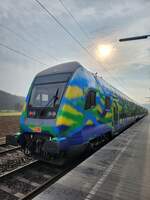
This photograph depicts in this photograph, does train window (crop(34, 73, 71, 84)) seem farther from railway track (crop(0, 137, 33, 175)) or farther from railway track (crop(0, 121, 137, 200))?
railway track (crop(0, 121, 137, 200))

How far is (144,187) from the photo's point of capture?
384 cm

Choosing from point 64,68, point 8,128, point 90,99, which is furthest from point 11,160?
point 8,128

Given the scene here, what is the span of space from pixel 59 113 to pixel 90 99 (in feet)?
5.05

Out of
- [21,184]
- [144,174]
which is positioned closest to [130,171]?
[144,174]

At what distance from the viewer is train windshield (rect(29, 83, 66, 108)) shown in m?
5.91

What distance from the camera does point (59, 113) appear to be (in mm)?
5438

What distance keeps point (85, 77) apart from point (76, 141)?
241 centimetres

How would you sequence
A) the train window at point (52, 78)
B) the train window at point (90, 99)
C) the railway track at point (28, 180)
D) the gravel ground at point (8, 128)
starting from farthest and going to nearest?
the gravel ground at point (8, 128) → the train window at point (90, 99) → the train window at point (52, 78) → the railway track at point (28, 180)

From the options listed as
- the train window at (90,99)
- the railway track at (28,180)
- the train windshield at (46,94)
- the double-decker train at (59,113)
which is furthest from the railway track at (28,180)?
the train window at (90,99)

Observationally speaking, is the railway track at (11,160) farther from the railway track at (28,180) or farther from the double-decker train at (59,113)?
the double-decker train at (59,113)

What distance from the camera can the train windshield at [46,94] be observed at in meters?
5.91

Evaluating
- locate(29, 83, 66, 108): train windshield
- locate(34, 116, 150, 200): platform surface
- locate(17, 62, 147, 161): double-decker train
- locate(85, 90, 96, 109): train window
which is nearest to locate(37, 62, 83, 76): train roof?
locate(17, 62, 147, 161): double-decker train

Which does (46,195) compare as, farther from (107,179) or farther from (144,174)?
(144,174)

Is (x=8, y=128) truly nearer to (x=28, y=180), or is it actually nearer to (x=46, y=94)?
(x=46, y=94)
